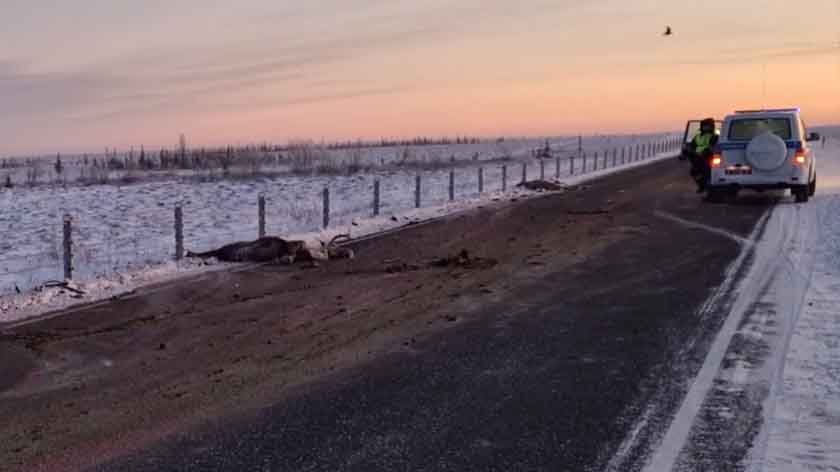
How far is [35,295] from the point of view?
11.3 metres

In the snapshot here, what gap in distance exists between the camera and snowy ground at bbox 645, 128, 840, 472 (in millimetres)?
4965

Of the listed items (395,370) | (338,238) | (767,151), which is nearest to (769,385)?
(395,370)

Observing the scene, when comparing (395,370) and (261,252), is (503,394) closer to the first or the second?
(395,370)

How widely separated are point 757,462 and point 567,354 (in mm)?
2719

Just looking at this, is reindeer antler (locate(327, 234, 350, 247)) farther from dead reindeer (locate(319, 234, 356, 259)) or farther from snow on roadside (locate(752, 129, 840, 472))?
snow on roadside (locate(752, 129, 840, 472))

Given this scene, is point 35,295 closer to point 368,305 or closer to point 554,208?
point 368,305

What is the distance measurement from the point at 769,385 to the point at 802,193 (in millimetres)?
17033

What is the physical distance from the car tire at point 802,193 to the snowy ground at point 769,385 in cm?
1069

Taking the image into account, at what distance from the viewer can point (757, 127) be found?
872 inches

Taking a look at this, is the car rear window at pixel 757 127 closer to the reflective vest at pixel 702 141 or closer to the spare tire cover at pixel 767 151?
the spare tire cover at pixel 767 151

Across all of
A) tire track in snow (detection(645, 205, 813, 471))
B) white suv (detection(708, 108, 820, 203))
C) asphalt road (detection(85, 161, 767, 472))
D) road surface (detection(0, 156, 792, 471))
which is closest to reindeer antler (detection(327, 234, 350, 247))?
road surface (detection(0, 156, 792, 471))

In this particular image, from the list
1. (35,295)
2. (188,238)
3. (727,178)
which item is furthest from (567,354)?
(727,178)

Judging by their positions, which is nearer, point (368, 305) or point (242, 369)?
point (242, 369)

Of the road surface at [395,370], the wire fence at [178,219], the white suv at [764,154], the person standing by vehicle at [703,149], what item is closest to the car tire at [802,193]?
the white suv at [764,154]
